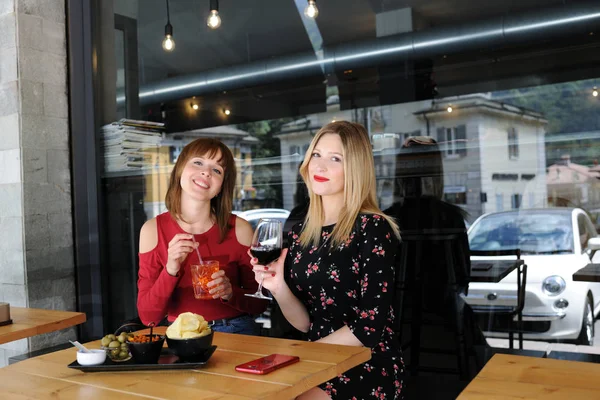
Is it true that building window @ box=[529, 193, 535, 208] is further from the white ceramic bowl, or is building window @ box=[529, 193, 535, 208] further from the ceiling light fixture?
the ceiling light fixture

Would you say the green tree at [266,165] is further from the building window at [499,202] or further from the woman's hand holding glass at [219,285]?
the woman's hand holding glass at [219,285]

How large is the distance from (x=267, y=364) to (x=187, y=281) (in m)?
1.02

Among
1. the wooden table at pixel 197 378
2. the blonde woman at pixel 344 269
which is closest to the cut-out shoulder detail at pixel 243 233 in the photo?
the blonde woman at pixel 344 269

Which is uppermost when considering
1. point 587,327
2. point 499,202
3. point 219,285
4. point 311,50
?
point 311,50

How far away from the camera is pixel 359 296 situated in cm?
212

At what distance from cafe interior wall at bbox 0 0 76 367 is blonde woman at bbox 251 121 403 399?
71.4 inches

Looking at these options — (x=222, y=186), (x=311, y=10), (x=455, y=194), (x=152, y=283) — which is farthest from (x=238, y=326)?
(x=311, y=10)

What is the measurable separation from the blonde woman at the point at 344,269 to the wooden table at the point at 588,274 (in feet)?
3.46

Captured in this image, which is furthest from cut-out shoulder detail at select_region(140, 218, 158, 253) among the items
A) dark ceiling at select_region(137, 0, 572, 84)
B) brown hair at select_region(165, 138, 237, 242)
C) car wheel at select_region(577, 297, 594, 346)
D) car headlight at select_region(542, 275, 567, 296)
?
car wheel at select_region(577, 297, 594, 346)

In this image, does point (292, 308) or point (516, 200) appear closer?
point (292, 308)

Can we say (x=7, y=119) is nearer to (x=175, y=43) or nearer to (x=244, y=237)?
(x=175, y=43)

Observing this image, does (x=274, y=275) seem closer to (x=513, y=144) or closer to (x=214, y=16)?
(x=513, y=144)

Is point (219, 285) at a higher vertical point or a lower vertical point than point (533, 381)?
higher

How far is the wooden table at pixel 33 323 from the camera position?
227 cm
